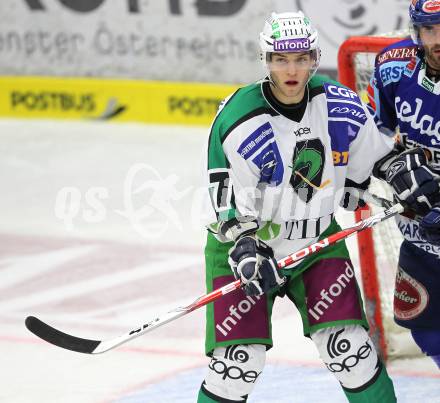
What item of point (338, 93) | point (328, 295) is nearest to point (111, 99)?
point (338, 93)

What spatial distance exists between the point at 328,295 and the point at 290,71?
0.71m

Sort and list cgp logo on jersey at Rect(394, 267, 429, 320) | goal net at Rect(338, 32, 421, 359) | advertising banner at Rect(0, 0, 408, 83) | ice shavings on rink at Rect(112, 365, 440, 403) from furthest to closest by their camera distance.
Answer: advertising banner at Rect(0, 0, 408, 83) → goal net at Rect(338, 32, 421, 359) → ice shavings on rink at Rect(112, 365, 440, 403) → cgp logo on jersey at Rect(394, 267, 429, 320)

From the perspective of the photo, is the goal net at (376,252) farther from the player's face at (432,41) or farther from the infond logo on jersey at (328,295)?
the infond logo on jersey at (328,295)

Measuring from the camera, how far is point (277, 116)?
3480 mm

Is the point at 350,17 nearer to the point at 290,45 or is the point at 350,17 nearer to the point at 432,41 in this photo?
the point at 432,41

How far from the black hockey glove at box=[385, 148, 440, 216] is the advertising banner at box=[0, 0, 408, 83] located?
408 cm

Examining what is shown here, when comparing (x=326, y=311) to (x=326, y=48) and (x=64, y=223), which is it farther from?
(x=326, y=48)

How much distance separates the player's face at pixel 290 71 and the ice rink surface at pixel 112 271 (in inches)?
58.0

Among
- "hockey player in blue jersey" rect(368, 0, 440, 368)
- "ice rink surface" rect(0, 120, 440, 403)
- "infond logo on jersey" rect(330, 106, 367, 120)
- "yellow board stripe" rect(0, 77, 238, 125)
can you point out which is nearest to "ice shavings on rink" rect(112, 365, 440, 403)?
"ice rink surface" rect(0, 120, 440, 403)

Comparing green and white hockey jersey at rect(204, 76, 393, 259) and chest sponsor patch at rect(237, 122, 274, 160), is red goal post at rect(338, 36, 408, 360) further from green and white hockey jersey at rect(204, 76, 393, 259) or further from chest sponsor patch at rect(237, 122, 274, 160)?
chest sponsor patch at rect(237, 122, 274, 160)

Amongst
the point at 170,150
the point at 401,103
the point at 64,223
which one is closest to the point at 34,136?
the point at 170,150

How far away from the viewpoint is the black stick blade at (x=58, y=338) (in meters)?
3.64

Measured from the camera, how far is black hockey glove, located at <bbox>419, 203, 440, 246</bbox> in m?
3.56

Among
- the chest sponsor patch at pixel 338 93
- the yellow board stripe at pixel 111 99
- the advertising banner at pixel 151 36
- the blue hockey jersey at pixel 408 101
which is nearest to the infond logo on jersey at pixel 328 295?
the blue hockey jersey at pixel 408 101
